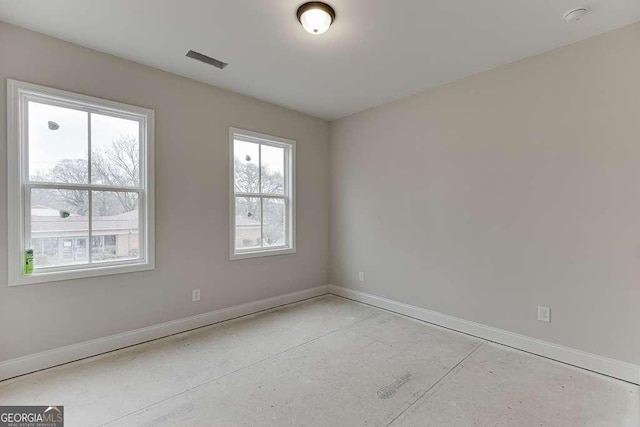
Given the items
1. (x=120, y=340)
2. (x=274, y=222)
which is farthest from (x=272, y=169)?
(x=120, y=340)

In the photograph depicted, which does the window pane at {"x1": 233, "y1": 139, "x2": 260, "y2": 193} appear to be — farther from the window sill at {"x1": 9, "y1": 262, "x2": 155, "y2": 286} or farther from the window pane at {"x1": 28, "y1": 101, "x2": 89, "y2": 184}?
the window pane at {"x1": 28, "y1": 101, "x2": 89, "y2": 184}

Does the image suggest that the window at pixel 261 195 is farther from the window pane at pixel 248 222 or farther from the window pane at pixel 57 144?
the window pane at pixel 57 144

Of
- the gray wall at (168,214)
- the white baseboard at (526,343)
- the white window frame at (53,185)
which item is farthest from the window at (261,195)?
the white baseboard at (526,343)

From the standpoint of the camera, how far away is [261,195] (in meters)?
3.93

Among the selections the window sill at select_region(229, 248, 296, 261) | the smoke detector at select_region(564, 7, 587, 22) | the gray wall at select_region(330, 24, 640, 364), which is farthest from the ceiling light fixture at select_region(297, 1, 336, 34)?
the window sill at select_region(229, 248, 296, 261)

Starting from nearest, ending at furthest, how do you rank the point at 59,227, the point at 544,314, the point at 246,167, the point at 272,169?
1. the point at 59,227
2. the point at 544,314
3. the point at 246,167
4. the point at 272,169

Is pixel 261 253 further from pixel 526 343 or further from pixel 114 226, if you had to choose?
pixel 526 343

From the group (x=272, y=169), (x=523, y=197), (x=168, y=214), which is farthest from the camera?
(x=272, y=169)

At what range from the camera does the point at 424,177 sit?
354 cm

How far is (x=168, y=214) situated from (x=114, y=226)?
473 mm

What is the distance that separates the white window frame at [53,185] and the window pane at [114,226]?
5 cm

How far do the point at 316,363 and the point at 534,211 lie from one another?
2.37 m

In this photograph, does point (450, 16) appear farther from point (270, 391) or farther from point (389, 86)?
point (270, 391)

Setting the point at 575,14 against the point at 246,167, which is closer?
the point at 575,14
